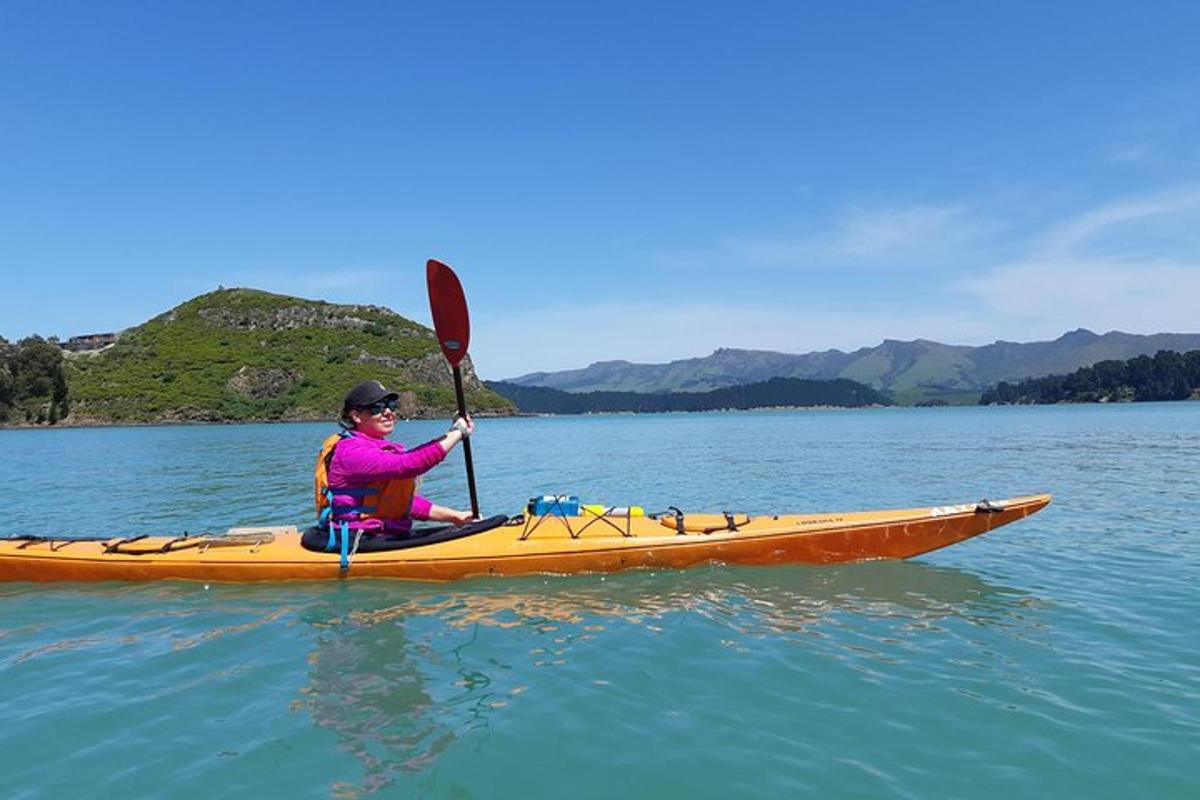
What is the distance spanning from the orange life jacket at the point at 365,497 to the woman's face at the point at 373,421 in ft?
1.08

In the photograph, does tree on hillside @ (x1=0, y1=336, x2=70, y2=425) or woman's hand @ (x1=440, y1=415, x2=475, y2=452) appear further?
tree on hillside @ (x1=0, y1=336, x2=70, y2=425)

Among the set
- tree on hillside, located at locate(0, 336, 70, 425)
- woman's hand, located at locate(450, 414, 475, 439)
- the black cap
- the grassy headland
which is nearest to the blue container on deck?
woman's hand, located at locate(450, 414, 475, 439)

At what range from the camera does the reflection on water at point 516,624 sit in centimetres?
539

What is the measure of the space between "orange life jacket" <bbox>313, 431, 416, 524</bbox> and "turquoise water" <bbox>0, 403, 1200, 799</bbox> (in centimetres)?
91

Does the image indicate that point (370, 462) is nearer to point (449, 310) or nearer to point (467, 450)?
point (467, 450)

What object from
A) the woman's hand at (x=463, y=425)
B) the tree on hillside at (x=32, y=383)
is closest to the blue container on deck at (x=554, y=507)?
the woman's hand at (x=463, y=425)

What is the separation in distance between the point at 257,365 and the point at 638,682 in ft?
446

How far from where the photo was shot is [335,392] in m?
127

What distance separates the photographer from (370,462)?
855cm

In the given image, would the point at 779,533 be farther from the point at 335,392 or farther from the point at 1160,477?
the point at 335,392

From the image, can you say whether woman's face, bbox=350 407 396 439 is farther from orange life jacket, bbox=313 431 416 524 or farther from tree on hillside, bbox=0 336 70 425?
tree on hillside, bbox=0 336 70 425

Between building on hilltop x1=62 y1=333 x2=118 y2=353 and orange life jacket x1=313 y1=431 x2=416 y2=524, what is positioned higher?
building on hilltop x1=62 y1=333 x2=118 y2=353

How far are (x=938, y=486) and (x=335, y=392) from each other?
120m

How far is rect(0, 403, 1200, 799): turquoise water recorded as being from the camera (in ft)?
15.1
